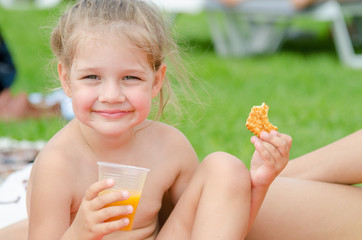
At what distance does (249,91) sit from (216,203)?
4205 mm

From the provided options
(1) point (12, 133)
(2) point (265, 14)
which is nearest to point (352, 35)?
(2) point (265, 14)

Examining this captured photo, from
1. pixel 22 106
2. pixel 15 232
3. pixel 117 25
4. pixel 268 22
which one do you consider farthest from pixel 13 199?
pixel 268 22

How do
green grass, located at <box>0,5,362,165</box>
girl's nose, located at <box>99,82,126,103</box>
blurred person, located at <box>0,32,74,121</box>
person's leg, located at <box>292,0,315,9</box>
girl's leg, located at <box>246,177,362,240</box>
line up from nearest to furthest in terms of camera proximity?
girl's nose, located at <box>99,82,126,103</box>
girl's leg, located at <box>246,177,362,240</box>
green grass, located at <box>0,5,362,165</box>
blurred person, located at <box>0,32,74,121</box>
person's leg, located at <box>292,0,315,9</box>

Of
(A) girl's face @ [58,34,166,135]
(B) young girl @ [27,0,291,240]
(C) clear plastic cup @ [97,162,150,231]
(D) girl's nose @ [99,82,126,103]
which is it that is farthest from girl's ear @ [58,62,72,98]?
(C) clear plastic cup @ [97,162,150,231]

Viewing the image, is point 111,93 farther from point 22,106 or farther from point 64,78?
point 22,106

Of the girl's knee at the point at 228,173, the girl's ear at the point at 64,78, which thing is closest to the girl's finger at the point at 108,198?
the girl's knee at the point at 228,173

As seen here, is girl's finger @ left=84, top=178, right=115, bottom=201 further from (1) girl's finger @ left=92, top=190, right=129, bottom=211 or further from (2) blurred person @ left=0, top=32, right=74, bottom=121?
(2) blurred person @ left=0, top=32, right=74, bottom=121

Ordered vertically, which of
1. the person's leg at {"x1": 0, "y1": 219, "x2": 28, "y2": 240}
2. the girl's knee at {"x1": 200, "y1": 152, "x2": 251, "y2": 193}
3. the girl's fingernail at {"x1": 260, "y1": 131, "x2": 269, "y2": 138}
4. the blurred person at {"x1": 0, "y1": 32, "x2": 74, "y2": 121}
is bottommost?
the person's leg at {"x1": 0, "y1": 219, "x2": 28, "y2": 240}

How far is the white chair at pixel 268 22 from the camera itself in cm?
730

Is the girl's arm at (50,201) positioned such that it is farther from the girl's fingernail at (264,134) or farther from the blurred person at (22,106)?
the blurred person at (22,106)

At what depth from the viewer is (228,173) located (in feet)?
6.01

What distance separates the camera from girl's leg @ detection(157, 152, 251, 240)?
1.79 m

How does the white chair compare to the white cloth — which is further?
the white chair

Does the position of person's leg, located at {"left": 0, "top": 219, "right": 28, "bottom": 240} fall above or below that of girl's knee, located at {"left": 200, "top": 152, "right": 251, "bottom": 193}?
below
